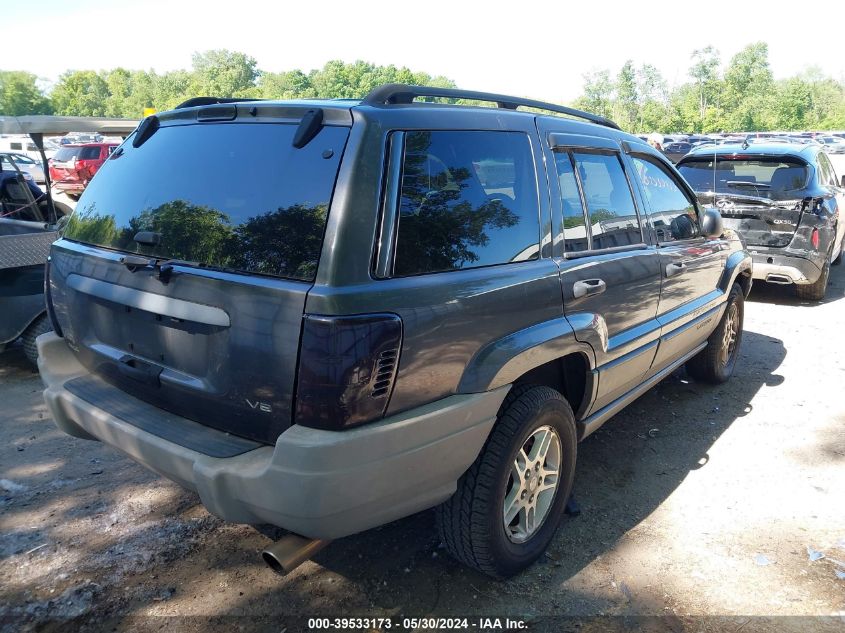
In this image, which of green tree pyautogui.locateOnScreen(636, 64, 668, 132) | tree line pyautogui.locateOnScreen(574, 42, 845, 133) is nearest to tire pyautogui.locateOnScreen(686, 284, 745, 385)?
tree line pyautogui.locateOnScreen(574, 42, 845, 133)

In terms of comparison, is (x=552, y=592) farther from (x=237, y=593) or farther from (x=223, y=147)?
(x=223, y=147)

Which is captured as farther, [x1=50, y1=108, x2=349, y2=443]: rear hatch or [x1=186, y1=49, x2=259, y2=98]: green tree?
[x1=186, y1=49, x2=259, y2=98]: green tree

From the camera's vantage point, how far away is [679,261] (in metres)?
3.97

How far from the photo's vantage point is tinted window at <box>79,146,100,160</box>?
1806cm

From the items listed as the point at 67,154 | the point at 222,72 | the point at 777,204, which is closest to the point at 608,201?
the point at 777,204

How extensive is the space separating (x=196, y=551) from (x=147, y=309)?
1.22 metres

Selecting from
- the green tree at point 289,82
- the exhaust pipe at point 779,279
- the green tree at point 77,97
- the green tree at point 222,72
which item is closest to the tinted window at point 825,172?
the exhaust pipe at point 779,279

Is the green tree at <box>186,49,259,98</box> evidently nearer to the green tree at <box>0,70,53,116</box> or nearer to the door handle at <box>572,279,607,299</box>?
the green tree at <box>0,70,53,116</box>

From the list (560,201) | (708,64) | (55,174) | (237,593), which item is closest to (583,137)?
(560,201)

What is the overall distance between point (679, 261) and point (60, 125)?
536 cm

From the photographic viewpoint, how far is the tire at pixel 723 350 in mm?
5039

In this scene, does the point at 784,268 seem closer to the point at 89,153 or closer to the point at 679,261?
the point at 679,261

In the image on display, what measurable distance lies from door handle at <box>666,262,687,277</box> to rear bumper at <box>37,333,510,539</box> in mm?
1773

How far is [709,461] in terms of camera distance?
4.04 m
